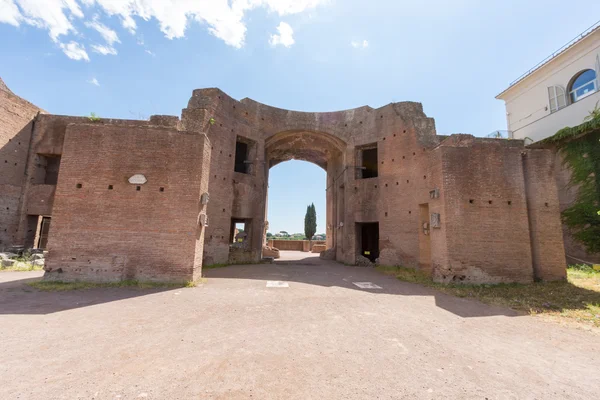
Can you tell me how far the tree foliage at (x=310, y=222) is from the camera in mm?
35938

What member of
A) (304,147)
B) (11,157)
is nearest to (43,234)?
(11,157)

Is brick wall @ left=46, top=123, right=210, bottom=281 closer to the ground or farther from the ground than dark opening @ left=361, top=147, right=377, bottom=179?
closer to the ground

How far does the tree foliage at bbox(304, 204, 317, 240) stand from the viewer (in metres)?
35.9

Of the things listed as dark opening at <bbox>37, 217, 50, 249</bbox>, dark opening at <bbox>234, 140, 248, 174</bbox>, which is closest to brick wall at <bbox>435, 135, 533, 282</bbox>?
dark opening at <bbox>234, 140, 248, 174</bbox>

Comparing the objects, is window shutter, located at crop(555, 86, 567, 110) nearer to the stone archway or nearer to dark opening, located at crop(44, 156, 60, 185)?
the stone archway

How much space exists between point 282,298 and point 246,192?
1006 cm

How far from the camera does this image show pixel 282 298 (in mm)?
7168

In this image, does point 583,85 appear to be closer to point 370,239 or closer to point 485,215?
point 485,215

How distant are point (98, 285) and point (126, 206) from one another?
2.68 metres

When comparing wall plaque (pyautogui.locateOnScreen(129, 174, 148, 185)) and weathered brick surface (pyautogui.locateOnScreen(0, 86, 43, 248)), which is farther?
weathered brick surface (pyautogui.locateOnScreen(0, 86, 43, 248))

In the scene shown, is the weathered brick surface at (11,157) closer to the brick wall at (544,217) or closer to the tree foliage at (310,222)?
the brick wall at (544,217)

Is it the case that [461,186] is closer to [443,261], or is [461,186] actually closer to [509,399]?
[443,261]

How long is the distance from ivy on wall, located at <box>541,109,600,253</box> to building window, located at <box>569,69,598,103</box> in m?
3.46

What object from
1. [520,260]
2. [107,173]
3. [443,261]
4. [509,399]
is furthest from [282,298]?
[520,260]
